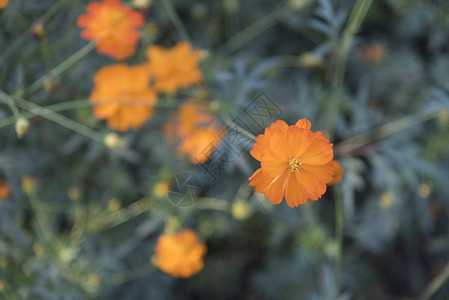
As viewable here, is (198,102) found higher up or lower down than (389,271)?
higher up

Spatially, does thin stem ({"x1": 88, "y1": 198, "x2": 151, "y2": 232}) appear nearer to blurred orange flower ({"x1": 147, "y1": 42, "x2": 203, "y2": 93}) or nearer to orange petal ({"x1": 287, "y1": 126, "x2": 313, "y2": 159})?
blurred orange flower ({"x1": 147, "y1": 42, "x2": 203, "y2": 93})

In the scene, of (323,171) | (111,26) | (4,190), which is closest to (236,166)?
(111,26)

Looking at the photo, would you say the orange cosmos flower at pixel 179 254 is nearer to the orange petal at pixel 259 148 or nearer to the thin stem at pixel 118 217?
the thin stem at pixel 118 217

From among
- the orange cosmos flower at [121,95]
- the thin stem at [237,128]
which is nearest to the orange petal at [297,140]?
the thin stem at [237,128]

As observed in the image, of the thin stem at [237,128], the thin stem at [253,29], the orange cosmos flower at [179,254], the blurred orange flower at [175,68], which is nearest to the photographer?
the thin stem at [237,128]

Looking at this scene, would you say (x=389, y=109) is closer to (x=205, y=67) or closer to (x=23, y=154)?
(x=205, y=67)

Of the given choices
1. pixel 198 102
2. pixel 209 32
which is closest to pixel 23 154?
pixel 198 102

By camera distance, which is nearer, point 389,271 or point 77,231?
point 77,231

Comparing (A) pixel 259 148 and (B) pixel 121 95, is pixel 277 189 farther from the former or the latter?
(B) pixel 121 95
